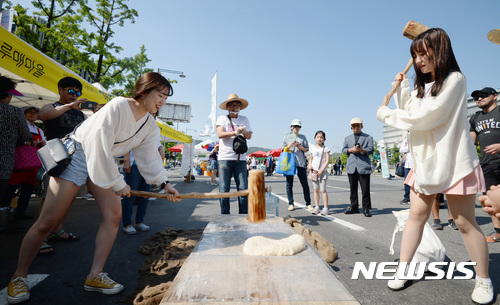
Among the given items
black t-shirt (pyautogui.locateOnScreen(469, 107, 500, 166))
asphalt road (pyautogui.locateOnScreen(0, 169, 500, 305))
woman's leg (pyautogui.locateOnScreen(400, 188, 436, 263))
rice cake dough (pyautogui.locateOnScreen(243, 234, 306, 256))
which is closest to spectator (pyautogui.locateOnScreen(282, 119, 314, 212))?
asphalt road (pyautogui.locateOnScreen(0, 169, 500, 305))

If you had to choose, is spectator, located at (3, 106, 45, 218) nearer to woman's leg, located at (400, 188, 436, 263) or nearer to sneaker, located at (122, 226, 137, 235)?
sneaker, located at (122, 226, 137, 235)

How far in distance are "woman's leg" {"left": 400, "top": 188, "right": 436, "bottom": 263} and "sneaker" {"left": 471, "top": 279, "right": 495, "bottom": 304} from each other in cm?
47

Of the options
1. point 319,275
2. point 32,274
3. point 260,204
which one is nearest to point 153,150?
point 260,204

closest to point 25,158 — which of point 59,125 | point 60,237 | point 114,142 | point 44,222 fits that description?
point 60,237

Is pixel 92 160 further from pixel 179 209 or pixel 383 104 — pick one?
pixel 179 209

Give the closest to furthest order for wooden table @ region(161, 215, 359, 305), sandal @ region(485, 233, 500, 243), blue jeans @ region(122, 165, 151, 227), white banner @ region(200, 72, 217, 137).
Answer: wooden table @ region(161, 215, 359, 305)
sandal @ region(485, 233, 500, 243)
blue jeans @ region(122, 165, 151, 227)
white banner @ region(200, 72, 217, 137)

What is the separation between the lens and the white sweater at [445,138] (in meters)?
1.89

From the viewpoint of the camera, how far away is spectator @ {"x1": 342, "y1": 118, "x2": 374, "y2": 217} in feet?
17.4

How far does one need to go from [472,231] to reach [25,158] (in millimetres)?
6190

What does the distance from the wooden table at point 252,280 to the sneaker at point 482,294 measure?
1450 mm

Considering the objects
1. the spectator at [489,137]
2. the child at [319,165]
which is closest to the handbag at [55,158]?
the child at [319,165]

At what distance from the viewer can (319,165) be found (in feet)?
19.0

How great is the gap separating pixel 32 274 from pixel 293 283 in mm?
2753

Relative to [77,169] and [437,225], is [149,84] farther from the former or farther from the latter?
[437,225]
